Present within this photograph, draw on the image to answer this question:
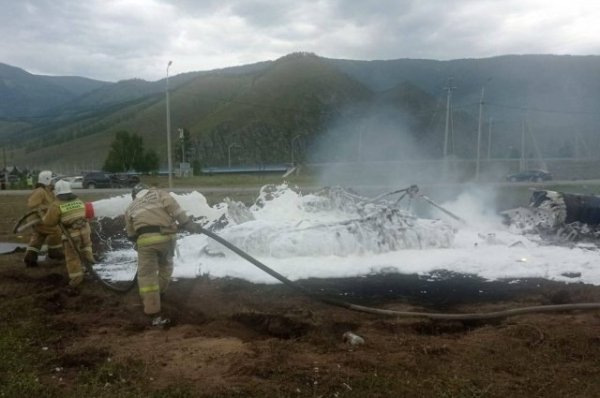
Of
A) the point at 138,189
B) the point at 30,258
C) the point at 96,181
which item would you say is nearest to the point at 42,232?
the point at 30,258

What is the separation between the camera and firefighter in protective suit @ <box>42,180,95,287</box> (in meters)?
8.37

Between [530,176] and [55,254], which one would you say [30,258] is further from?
[530,176]

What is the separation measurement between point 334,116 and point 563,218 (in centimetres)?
11594

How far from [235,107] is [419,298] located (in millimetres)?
122637

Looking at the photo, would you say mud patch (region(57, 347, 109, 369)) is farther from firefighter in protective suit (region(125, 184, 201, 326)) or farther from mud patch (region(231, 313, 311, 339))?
mud patch (region(231, 313, 311, 339))

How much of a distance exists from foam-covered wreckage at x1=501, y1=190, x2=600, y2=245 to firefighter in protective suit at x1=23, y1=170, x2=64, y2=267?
10.5 metres

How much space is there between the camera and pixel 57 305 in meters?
7.43

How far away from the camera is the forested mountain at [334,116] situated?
104312mm

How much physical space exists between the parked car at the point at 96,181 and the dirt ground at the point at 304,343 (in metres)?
35.7

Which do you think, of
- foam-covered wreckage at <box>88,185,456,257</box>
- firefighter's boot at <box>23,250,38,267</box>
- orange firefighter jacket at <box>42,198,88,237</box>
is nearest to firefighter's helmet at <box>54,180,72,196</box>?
orange firefighter jacket at <box>42,198,88,237</box>

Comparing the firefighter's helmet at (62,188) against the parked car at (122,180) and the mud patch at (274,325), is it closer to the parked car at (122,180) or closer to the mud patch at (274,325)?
the mud patch at (274,325)

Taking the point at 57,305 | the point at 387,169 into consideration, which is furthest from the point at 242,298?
the point at 387,169

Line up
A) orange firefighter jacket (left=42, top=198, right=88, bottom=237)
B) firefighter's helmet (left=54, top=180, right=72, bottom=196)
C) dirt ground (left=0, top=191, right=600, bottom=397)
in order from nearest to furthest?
dirt ground (left=0, top=191, right=600, bottom=397), orange firefighter jacket (left=42, top=198, right=88, bottom=237), firefighter's helmet (left=54, top=180, right=72, bottom=196)

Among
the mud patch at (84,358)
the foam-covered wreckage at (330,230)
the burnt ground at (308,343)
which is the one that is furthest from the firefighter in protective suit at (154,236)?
the foam-covered wreckage at (330,230)
